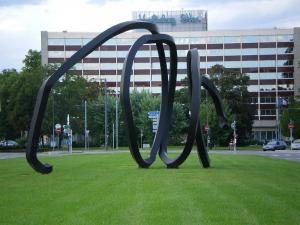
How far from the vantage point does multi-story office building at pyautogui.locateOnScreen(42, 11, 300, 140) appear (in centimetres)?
11331

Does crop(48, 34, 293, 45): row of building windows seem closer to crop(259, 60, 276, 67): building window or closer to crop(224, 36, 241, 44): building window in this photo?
crop(224, 36, 241, 44): building window

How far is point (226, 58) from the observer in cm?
11588

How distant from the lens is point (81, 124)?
291 ft

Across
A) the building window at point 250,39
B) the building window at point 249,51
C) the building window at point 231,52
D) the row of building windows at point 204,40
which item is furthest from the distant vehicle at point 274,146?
the building window at point 250,39

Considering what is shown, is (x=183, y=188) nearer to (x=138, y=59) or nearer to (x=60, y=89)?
(x=60, y=89)

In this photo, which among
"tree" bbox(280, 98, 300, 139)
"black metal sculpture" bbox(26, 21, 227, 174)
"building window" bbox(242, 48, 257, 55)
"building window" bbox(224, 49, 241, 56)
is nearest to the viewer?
"black metal sculpture" bbox(26, 21, 227, 174)

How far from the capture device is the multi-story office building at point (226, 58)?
372 ft

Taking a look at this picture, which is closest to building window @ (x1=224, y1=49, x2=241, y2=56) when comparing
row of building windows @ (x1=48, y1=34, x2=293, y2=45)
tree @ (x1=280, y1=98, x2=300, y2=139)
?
row of building windows @ (x1=48, y1=34, x2=293, y2=45)

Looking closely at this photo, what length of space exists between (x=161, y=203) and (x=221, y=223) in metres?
3.04

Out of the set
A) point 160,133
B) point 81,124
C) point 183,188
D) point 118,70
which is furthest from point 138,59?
point 183,188

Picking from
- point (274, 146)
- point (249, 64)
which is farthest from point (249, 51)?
point (274, 146)

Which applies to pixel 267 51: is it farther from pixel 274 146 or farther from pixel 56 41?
pixel 274 146

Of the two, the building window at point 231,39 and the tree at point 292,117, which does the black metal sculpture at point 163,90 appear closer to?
the tree at point 292,117

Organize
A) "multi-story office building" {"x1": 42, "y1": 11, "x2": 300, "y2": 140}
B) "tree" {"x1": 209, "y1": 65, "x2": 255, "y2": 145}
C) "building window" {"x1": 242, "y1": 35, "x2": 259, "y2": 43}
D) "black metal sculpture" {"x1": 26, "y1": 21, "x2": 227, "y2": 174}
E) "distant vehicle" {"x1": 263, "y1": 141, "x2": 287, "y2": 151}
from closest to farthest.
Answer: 1. "black metal sculpture" {"x1": 26, "y1": 21, "x2": 227, "y2": 174}
2. "distant vehicle" {"x1": 263, "y1": 141, "x2": 287, "y2": 151}
3. "tree" {"x1": 209, "y1": 65, "x2": 255, "y2": 145}
4. "multi-story office building" {"x1": 42, "y1": 11, "x2": 300, "y2": 140}
5. "building window" {"x1": 242, "y1": 35, "x2": 259, "y2": 43}
